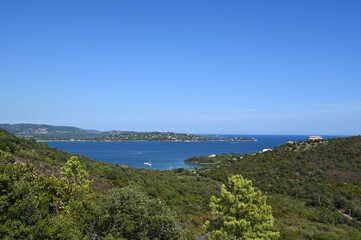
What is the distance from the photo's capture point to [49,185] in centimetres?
1449

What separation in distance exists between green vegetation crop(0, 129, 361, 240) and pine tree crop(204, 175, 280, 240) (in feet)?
8.59

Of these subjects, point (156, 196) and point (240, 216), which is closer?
point (240, 216)

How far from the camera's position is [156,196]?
2955cm

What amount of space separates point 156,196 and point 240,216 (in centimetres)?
1703

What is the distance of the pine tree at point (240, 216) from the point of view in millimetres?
13695

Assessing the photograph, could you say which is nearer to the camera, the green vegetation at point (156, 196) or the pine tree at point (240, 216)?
the green vegetation at point (156, 196)

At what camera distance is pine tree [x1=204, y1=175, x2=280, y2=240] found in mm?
13695

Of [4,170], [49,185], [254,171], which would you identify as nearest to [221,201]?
[49,185]

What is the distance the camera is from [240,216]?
14.4m

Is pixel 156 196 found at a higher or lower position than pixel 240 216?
lower

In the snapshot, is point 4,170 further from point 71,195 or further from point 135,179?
point 135,179

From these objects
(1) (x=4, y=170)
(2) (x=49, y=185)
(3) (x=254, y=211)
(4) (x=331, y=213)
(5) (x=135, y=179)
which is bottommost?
(4) (x=331, y=213)

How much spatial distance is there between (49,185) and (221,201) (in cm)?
1099

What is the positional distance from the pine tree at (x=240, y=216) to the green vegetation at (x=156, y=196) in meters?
2.62
